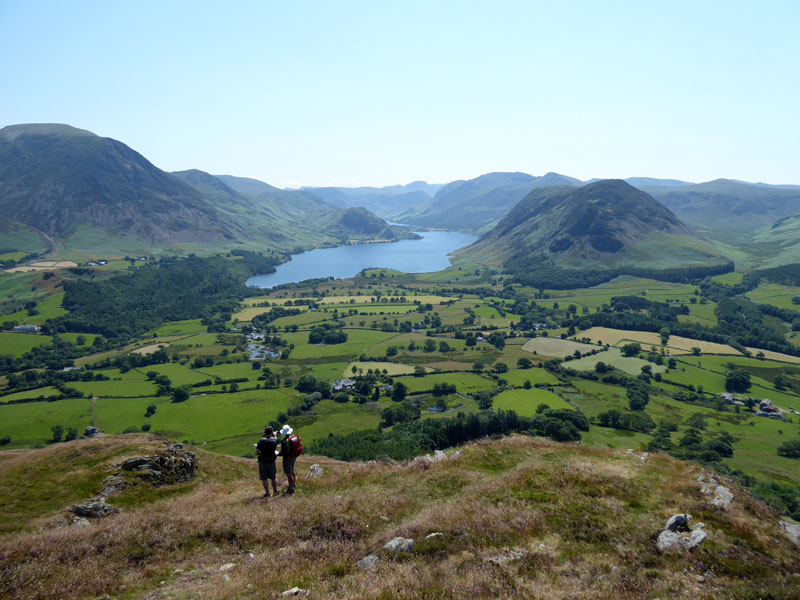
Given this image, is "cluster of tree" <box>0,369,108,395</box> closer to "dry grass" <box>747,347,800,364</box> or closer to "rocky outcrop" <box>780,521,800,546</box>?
"rocky outcrop" <box>780,521,800,546</box>

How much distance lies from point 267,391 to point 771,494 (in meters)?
114

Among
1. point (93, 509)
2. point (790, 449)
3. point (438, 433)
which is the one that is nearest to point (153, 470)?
point (93, 509)

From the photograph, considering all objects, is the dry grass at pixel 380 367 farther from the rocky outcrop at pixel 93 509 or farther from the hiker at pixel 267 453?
the hiker at pixel 267 453

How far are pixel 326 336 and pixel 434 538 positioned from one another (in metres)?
157

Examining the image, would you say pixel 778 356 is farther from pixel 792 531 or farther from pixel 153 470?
pixel 153 470

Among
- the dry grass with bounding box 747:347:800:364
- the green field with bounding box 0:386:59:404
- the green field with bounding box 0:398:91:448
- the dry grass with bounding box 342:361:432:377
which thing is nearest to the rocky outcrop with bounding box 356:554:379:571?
→ the green field with bounding box 0:398:91:448

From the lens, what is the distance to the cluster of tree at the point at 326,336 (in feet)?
555

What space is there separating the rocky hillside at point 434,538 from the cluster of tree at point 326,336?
454 feet

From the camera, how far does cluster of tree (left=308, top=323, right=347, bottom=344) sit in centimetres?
16925

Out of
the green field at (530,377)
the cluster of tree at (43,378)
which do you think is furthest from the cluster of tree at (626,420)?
the cluster of tree at (43,378)

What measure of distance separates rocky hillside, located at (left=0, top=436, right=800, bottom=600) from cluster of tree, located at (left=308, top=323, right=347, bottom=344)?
454 feet

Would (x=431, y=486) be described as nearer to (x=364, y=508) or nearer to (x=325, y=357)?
(x=364, y=508)

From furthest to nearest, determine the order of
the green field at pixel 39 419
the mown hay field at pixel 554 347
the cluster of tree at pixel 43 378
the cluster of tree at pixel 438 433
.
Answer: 1. the mown hay field at pixel 554 347
2. the cluster of tree at pixel 43 378
3. the green field at pixel 39 419
4. the cluster of tree at pixel 438 433

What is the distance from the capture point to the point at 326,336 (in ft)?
561
